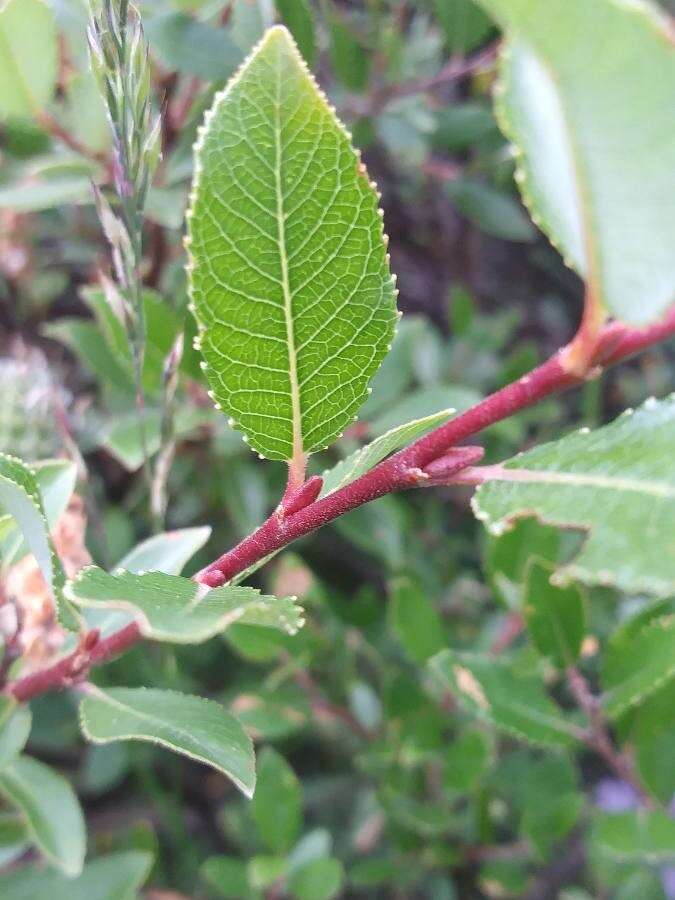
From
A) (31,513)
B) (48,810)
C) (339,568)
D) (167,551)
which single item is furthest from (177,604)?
(339,568)

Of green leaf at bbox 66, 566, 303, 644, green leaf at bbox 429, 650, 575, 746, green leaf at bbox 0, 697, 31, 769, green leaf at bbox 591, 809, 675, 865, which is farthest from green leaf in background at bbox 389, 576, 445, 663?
green leaf at bbox 66, 566, 303, 644

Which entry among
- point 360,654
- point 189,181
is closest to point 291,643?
point 360,654

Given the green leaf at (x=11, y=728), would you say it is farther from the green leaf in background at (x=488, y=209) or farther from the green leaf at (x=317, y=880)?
the green leaf in background at (x=488, y=209)

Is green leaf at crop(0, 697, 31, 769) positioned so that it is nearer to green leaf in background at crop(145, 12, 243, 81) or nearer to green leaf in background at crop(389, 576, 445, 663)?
green leaf in background at crop(389, 576, 445, 663)

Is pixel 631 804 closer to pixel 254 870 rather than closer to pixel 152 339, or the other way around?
pixel 254 870

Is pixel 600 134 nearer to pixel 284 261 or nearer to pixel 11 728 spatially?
pixel 284 261
